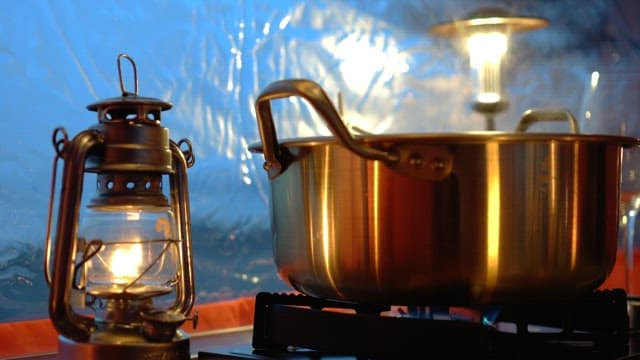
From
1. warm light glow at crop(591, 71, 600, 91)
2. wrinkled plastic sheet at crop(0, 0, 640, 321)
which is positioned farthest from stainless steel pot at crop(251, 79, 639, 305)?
warm light glow at crop(591, 71, 600, 91)

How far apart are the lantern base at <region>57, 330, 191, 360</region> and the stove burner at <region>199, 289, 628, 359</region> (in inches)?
5.0

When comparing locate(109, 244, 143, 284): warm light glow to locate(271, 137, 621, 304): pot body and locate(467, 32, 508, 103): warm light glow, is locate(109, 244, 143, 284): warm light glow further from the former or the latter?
locate(467, 32, 508, 103): warm light glow

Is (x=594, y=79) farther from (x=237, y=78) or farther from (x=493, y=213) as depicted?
(x=493, y=213)

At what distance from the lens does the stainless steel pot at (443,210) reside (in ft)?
2.61

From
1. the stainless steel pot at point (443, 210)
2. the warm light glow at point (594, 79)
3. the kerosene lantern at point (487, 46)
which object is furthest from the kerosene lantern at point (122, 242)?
the warm light glow at point (594, 79)

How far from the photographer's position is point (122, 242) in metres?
0.88

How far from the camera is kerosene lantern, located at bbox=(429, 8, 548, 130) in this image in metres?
1.72

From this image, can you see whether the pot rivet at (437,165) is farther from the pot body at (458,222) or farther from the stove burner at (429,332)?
the stove burner at (429,332)

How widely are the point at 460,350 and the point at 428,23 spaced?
930 mm

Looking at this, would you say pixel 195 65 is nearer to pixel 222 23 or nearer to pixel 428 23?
pixel 222 23

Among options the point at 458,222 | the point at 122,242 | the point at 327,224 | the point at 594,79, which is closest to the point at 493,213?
the point at 458,222

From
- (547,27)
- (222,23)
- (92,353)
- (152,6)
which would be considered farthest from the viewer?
(547,27)

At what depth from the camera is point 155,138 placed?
2.75ft

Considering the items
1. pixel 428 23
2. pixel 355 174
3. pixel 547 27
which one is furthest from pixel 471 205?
pixel 547 27
